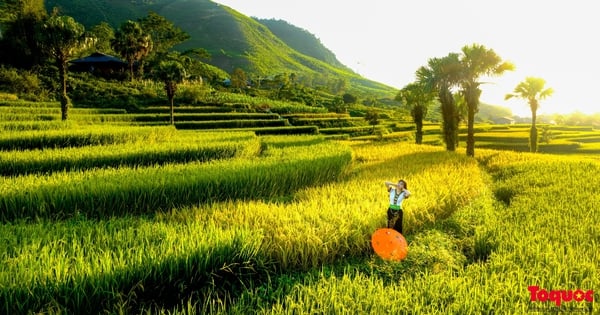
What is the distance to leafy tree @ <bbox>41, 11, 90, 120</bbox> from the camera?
24500 millimetres

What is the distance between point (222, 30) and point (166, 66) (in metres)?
162

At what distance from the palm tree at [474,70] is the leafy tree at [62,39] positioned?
2893 cm

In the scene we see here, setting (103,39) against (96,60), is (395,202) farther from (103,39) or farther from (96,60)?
(103,39)

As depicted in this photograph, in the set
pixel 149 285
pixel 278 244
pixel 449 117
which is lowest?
pixel 149 285

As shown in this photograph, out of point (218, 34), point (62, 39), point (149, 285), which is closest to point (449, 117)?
point (149, 285)

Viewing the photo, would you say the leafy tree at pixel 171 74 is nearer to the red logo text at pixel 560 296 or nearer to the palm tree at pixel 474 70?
the palm tree at pixel 474 70

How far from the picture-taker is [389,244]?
18.7 feet

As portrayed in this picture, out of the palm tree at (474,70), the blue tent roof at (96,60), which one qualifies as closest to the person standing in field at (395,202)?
the palm tree at (474,70)

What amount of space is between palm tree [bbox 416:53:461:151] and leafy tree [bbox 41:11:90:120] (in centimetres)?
2654

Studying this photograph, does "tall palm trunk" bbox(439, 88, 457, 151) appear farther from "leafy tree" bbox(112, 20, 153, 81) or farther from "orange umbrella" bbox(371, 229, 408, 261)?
"leafy tree" bbox(112, 20, 153, 81)

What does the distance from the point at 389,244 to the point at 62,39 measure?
29.4 meters

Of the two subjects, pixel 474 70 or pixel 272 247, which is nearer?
pixel 272 247

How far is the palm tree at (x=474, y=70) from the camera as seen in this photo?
2275cm

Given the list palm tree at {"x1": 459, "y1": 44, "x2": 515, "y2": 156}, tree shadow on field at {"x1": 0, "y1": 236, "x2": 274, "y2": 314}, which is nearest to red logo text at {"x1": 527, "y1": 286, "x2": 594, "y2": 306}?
tree shadow on field at {"x1": 0, "y1": 236, "x2": 274, "y2": 314}
